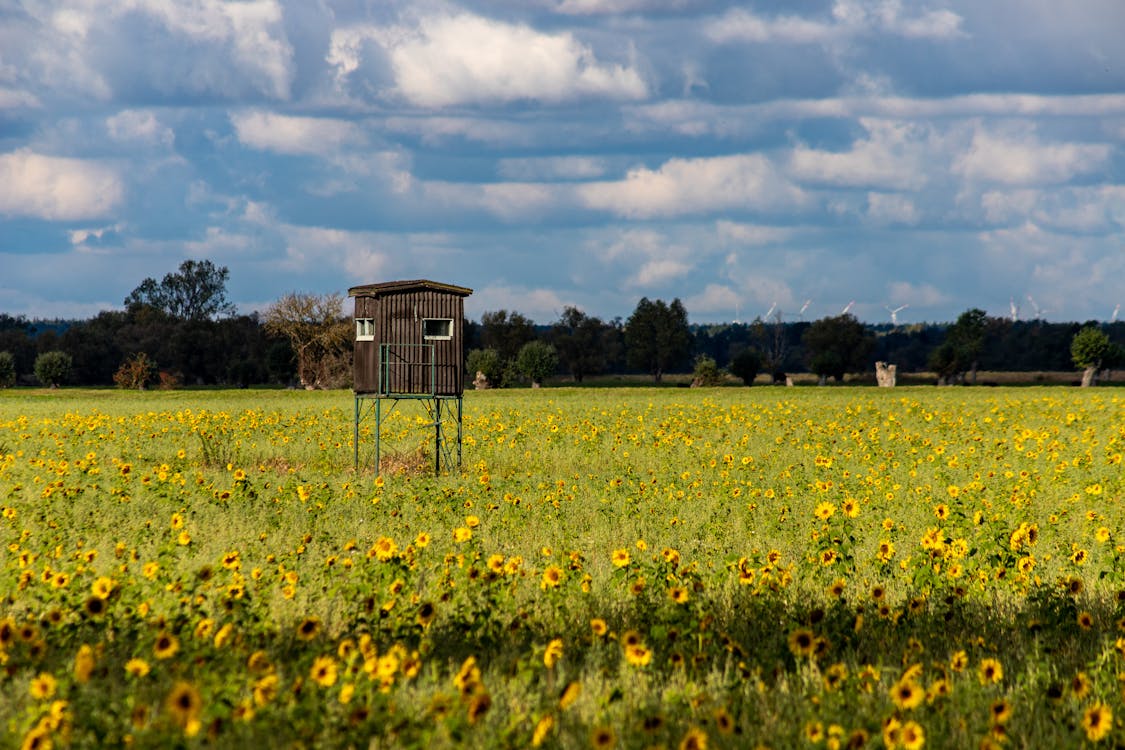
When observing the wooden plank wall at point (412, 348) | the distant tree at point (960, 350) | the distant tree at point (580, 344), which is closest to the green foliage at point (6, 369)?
the distant tree at point (580, 344)

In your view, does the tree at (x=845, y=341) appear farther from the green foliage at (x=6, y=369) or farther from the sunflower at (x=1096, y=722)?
the sunflower at (x=1096, y=722)

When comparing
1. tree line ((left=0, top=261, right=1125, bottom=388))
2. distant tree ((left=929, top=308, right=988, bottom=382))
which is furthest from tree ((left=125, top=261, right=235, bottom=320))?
distant tree ((left=929, top=308, right=988, bottom=382))

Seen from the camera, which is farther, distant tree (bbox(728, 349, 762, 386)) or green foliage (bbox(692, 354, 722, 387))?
distant tree (bbox(728, 349, 762, 386))

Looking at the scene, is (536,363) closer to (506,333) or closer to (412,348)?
(506,333)

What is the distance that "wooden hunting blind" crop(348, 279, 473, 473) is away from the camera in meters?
22.9

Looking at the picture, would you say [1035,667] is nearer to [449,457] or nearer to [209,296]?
[449,457]

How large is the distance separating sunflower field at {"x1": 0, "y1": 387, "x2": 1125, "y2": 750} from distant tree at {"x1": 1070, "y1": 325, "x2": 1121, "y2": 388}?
275 ft

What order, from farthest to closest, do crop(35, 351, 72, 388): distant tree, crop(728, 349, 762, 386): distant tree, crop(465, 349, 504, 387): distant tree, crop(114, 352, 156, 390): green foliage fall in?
crop(728, 349, 762, 386): distant tree < crop(35, 351, 72, 388): distant tree < crop(114, 352, 156, 390): green foliage < crop(465, 349, 504, 387): distant tree

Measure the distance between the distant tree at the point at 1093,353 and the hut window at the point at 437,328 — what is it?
3386 inches

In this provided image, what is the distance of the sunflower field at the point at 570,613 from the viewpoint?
5445 mm

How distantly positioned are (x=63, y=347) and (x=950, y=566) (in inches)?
4678

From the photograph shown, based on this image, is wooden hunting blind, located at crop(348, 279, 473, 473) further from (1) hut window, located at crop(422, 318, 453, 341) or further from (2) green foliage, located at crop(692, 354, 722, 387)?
(2) green foliage, located at crop(692, 354, 722, 387)

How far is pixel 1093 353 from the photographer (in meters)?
93.3

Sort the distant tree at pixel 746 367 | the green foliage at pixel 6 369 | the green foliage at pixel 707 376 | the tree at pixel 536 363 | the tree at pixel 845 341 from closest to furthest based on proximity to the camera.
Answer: the green foliage at pixel 707 376
the green foliage at pixel 6 369
the tree at pixel 536 363
the distant tree at pixel 746 367
the tree at pixel 845 341
